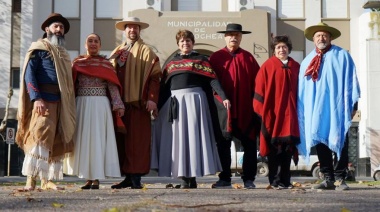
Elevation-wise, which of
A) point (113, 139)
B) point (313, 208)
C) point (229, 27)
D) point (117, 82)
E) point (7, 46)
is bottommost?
point (313, 208)

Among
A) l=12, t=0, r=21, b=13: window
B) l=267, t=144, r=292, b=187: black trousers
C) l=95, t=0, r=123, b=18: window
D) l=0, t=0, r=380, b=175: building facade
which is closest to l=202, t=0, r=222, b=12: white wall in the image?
l=0, t=0, r=380, b=175: building facade

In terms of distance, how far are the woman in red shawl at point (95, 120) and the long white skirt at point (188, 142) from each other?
658 millimetres

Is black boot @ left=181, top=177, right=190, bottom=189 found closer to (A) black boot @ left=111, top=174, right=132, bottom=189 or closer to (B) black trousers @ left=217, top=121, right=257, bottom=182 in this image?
(B) black trousers @ left=217, top=121, right=257, bottom=182

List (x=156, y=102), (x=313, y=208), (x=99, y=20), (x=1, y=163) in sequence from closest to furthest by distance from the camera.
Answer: (x=313, y=208) < (x=156, y=102) < (x=1, y=163) < (x=99, y=20)

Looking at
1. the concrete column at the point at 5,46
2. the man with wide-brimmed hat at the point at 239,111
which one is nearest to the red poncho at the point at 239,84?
the man with wide-brimmed hat at the point at 239,111

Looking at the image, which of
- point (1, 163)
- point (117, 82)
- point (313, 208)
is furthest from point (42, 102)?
point (1, 163)

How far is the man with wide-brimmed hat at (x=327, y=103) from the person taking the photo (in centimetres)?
1027

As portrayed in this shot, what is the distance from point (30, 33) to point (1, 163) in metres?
6.26

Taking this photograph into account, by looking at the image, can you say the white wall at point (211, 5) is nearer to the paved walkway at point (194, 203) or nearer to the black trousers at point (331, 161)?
the black trousers at point (331, 161)

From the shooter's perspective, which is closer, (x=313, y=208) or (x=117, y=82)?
(x=313, y=208)

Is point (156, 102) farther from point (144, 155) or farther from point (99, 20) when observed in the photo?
point (99, 20)

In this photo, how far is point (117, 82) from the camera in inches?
419

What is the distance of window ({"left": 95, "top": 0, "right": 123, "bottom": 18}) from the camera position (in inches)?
1455

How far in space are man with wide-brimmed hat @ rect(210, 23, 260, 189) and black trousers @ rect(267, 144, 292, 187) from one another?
0.32 meters
